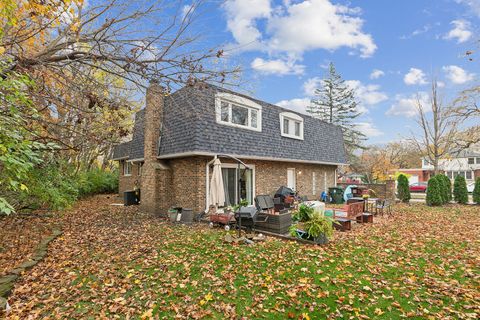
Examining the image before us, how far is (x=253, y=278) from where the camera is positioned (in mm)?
5012

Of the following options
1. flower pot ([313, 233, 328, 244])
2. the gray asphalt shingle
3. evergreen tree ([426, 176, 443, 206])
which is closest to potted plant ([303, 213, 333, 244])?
flower pot ([313, 233, 328, 244])

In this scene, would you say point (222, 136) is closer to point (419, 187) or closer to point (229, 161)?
point (229, 161)

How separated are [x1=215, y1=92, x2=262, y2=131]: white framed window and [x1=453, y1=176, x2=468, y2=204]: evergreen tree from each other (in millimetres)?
14623

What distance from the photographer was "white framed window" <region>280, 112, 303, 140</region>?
1479cm

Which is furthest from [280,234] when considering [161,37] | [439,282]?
[161,37]

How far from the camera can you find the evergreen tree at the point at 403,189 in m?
17.3

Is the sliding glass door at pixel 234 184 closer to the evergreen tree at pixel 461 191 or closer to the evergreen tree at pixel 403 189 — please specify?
the evergreen tree at pixel 403 189

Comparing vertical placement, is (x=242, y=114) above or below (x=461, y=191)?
above

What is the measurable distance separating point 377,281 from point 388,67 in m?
13.4

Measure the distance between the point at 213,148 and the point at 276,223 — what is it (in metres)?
4.21

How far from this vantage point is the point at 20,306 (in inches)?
169

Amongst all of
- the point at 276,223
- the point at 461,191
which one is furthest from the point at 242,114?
the point at 461,191

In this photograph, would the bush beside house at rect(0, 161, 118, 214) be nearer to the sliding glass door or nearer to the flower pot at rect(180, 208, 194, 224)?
the flower pot at rect(180, 208, 194, 224)

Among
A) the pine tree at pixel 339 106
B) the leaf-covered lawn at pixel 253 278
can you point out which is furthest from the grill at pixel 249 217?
the pine tree at pixel 339 106
